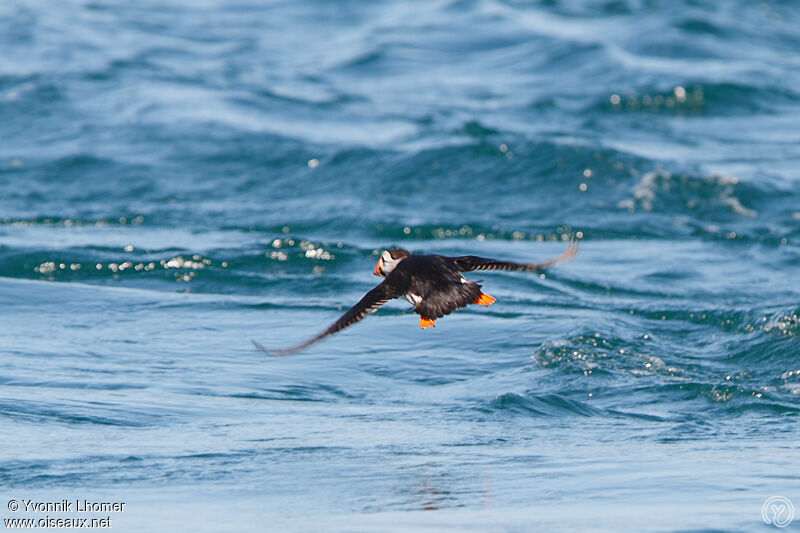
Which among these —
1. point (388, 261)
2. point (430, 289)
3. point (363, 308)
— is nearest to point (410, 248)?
point (388, 261)

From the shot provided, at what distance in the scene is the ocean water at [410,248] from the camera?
586 centimetres

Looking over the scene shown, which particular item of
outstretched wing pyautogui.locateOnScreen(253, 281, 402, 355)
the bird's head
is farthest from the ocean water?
the bird's head

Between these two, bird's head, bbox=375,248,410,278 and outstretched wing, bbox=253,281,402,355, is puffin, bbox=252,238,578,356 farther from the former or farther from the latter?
bird's head, bbox=375,248,410,278

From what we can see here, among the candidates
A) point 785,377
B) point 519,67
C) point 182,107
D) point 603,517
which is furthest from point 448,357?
point 519,67

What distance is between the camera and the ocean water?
5.86 metres

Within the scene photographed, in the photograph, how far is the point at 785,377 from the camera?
8.16 metres

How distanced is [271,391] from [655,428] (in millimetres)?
2255

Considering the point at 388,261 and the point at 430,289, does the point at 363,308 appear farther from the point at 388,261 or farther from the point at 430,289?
the point at 388,261

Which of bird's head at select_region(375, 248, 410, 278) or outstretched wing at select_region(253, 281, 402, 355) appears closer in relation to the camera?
outstretched wing at select_region(253, 281, 402, 355)

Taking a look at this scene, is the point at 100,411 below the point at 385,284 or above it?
below

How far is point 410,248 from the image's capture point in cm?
1160

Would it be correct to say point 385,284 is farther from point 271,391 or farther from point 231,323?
point 231,323

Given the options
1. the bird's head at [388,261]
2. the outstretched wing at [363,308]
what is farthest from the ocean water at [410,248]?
the bird's head at [388,261]

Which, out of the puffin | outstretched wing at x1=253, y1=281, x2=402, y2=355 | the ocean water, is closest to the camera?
outstretched wing at x1=253, y1=281, x2=402, y2=355
